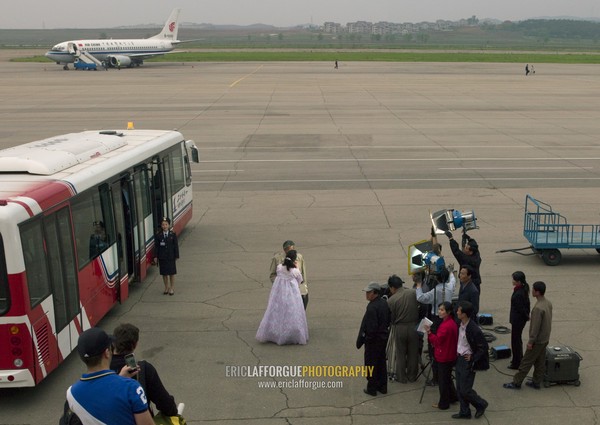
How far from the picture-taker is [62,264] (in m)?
10.4

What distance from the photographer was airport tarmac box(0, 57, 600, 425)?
9844 mm

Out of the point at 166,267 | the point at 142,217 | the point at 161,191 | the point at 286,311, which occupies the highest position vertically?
the point at 161,191

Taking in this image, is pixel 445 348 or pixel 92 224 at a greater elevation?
pixel 92 224

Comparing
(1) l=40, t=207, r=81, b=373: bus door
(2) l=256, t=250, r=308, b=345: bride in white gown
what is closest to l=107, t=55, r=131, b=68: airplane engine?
(1) l=40, t=207, r=81, b=373: bus door

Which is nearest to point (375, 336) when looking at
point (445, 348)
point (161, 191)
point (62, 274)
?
point (445, 348)

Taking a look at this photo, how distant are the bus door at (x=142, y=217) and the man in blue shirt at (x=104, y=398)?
28.8ft

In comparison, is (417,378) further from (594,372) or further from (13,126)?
(13,126)

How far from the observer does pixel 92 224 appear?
11.9 m

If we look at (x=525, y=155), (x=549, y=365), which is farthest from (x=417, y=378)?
(x=525, y=155)

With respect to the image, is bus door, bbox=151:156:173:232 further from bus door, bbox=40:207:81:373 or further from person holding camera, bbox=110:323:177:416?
person holding camera, bbox=110:323:177:416

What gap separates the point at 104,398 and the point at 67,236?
19.0ft

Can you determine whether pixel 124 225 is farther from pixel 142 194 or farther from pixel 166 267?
A: pixel 142 194

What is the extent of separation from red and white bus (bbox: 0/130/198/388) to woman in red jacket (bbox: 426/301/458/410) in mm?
4851

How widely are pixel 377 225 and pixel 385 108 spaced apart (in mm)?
28839
